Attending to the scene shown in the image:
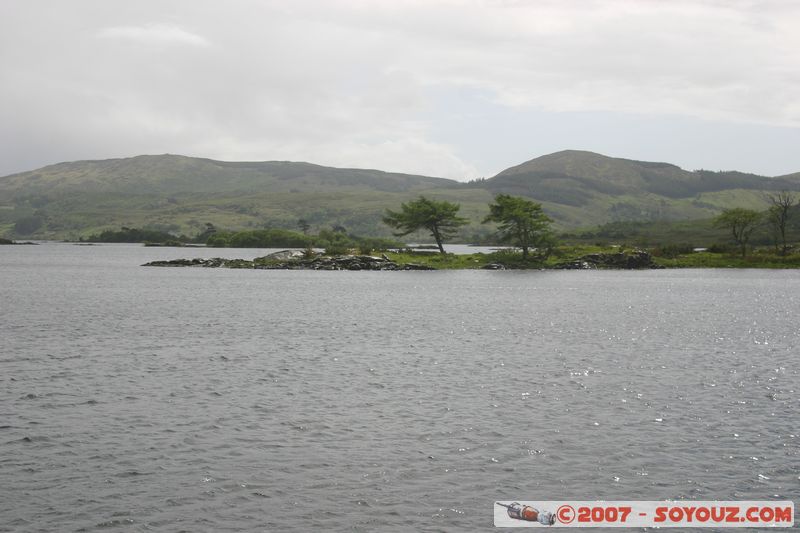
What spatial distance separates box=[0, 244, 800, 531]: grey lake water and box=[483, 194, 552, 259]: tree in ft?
268

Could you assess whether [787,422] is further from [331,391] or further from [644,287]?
[644,287]

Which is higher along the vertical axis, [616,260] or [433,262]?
[433,262]

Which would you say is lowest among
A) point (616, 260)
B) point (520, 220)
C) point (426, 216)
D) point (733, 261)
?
point (733, 261)

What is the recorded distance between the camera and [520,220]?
150250mm

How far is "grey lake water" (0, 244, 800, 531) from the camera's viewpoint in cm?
2156

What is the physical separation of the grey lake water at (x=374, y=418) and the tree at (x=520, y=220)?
3211 inches

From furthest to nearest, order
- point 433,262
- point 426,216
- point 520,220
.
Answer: point 426,216 → point 433,262 → point 520,220

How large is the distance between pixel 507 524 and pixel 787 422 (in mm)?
17113

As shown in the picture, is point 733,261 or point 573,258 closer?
point 573,258

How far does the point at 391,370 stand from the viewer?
42.2 m

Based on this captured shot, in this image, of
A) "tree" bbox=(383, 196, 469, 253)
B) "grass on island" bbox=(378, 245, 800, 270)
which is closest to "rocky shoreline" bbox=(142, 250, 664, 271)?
"grass on island" bbox=(378, 245, 800, 270)

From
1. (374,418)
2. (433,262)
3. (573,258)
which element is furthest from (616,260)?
(374,418)

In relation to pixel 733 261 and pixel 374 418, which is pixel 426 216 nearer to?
pixel 733 261

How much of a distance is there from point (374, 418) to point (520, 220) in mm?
123578
